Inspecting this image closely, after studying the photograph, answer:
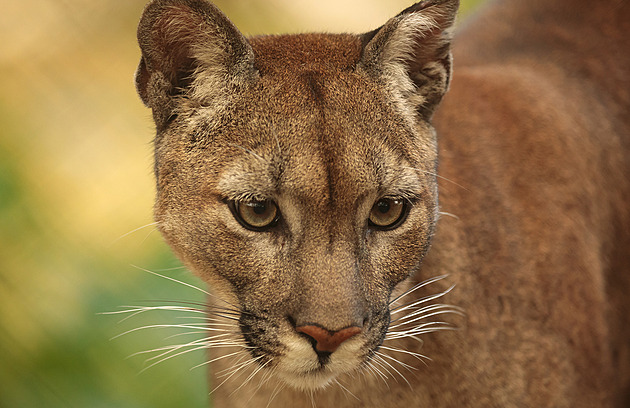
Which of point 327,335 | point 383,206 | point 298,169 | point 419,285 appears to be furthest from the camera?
point 419,285

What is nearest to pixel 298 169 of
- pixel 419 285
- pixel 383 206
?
pixel 383 206

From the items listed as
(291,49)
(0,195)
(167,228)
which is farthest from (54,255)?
(291,49)

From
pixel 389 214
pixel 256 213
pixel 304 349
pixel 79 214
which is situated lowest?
pixel 79 214

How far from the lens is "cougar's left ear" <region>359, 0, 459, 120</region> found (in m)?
3.11

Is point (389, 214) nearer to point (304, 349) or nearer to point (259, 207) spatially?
point (259, 207)

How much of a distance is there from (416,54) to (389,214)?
2.47ft

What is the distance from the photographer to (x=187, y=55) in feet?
10.1

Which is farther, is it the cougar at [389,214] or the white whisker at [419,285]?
the white whisker at [419,285]

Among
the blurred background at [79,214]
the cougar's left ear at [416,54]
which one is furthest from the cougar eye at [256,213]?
the blurred background at [79,214]

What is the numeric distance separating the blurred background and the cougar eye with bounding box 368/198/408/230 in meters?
2.18

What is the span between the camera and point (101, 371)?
516 centimetres

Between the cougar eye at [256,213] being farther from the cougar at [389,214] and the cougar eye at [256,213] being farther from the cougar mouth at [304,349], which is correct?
the cougar mouth at [304,349]

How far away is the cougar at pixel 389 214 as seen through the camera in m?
2.84

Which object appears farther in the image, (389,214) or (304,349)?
(389,214)
